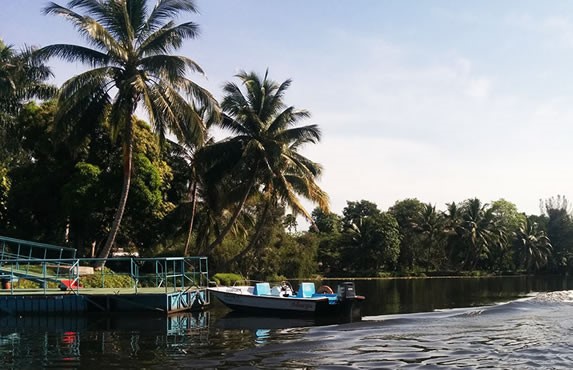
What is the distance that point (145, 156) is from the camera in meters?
34.4

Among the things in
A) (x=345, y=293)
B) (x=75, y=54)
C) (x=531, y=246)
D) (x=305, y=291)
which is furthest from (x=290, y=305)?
(x=531, y=246)

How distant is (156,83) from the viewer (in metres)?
29.7

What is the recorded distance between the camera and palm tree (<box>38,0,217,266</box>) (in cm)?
2844

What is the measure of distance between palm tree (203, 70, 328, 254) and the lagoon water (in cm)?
1288

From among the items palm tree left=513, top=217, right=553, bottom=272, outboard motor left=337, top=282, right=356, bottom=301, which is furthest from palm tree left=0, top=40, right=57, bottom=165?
palm tree left=513, top=217, right=553, bottom=272

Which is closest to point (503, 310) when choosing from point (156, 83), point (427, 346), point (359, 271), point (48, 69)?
point (427, 346)

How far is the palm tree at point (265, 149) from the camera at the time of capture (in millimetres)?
35938

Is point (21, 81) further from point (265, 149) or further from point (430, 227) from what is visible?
point (430, 227)

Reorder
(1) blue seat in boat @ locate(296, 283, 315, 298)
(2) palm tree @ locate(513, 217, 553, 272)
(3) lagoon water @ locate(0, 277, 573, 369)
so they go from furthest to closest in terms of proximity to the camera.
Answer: (2) palm tree @ locate(513, 217, 553, 272), (1) blue seat in boat @ locate(296, 283, 315, 298), (3) lagoon water @ locate(0, 277, 573, 369)

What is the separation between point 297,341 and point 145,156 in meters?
20.4

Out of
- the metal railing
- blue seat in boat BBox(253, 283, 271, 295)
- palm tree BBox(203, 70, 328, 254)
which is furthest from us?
palm tree BBox(203, 70, 328, 254)

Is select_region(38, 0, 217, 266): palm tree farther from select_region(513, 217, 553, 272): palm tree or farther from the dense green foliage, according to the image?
select_region(513, 217, 553, 272): palm tree

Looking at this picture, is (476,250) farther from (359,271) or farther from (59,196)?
(59,196)

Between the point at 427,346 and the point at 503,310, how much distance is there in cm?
1033
